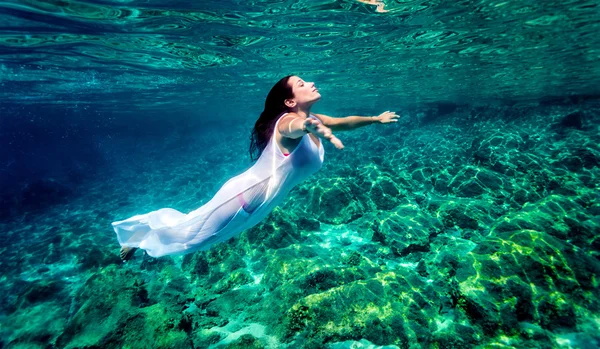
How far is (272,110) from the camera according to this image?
3.45 meters

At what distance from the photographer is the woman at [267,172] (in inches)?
124

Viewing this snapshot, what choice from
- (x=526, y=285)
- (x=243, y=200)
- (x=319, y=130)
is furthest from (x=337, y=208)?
(x=319, y=130)

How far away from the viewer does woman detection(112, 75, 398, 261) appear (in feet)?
10.4

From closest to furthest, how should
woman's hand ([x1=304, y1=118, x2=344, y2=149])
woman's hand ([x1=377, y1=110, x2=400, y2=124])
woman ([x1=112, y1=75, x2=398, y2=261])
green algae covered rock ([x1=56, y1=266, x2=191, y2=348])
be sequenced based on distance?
woman's hand ([x1=304, y1=118, x2=344, y2=149]), woman ([x1=112, y1=75, x2=398, y2=261]), woman's hand ([x1=377, y1=110, x2=400, y2=124]), green algae covered rock ([x1=56, y1=266, x2=191, y2=348])

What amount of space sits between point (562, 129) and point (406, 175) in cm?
1343

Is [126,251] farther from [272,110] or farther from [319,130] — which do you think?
[319,130]

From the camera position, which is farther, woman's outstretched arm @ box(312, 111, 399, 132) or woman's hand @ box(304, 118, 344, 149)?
woman's outstretched arm @ box(312, 111, 399, 132)

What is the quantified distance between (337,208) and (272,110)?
672 cm

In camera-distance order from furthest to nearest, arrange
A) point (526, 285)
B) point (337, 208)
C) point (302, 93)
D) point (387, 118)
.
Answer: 1. point (337, 208)
2. point (526, 285)
3. point (387, 118)
4. point (302, 93)

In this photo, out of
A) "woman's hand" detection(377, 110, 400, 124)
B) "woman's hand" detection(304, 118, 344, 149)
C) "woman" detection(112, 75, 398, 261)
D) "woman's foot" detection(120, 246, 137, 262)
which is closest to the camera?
"woman's hand" detection(304, 118, 344, 149)

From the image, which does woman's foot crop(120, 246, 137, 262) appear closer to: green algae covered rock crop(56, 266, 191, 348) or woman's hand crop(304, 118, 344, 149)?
green algae covered rock crop(56, 266, 191, 348)

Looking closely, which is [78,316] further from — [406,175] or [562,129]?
[562,129]

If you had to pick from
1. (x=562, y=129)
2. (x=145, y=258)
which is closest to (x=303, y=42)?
(x=145, y=258)

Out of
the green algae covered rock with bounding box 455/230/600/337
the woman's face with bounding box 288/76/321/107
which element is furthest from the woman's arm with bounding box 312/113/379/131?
the green algae covered rock with bounding box 455/230/600/337
